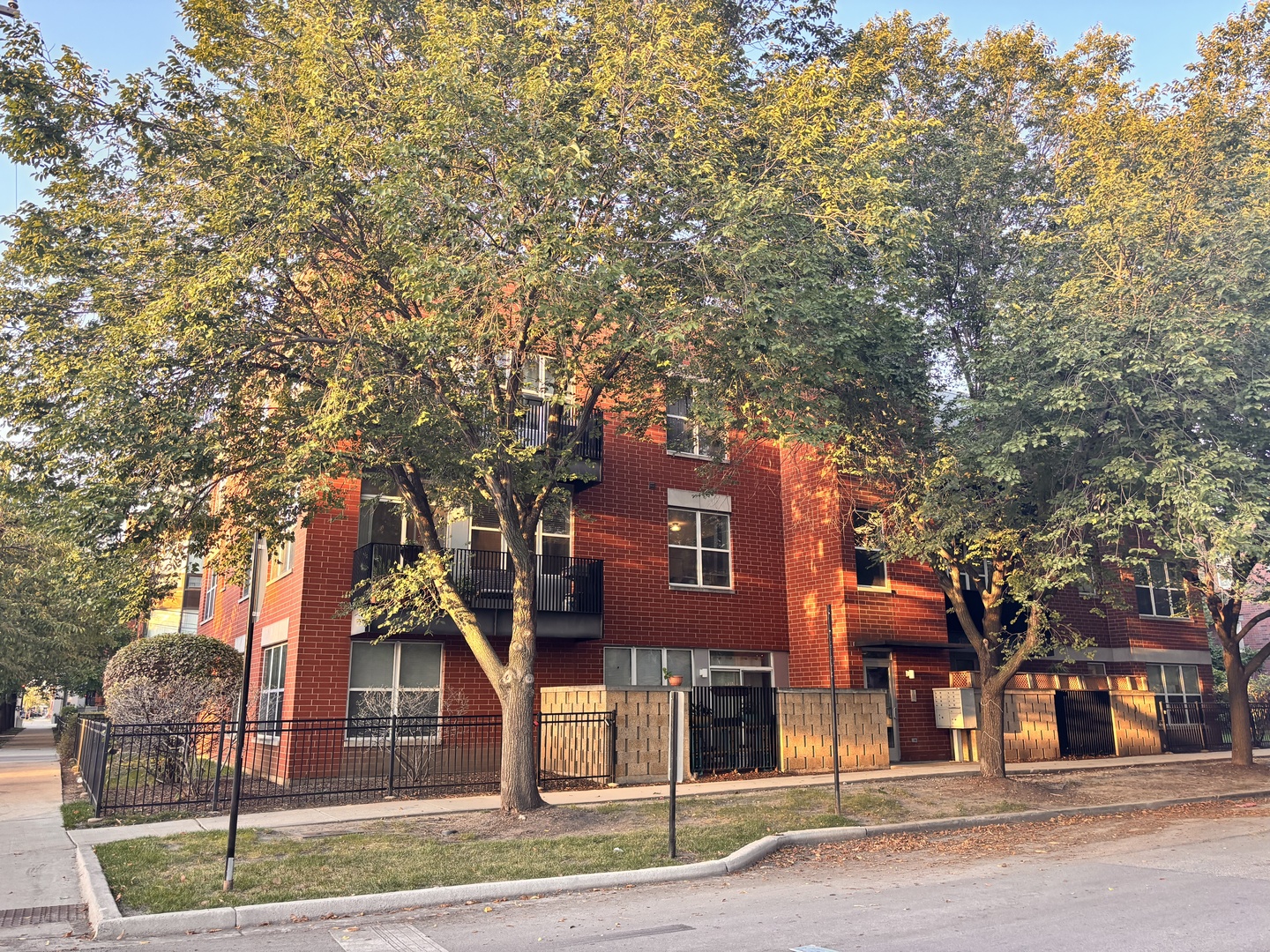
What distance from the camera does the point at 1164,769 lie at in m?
20.9

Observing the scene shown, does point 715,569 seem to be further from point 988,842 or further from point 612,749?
point 988,842

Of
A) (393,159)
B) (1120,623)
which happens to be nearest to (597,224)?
(393,159)

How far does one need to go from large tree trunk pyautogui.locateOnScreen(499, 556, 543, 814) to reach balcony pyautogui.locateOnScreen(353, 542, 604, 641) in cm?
515

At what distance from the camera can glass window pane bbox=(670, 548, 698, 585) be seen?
2319cm

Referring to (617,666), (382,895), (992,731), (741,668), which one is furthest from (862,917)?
(741,668)

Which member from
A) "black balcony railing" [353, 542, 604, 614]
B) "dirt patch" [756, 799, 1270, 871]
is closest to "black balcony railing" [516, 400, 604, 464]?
"black balcony railing" [353, 542, 604, 614]

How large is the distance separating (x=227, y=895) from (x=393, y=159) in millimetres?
8320

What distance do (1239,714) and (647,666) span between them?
48.0ft

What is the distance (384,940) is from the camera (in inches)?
291

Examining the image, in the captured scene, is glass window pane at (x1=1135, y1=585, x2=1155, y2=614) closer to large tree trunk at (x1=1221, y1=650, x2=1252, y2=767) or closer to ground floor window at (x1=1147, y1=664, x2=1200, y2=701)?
ground floor window at (x1=1147, y1=664, x2=1200, y2=701)

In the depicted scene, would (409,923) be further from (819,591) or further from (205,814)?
(819,591)

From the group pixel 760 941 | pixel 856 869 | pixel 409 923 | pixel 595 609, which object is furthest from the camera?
pixel 595 609

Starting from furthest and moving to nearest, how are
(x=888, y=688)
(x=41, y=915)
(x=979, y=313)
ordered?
(x=888, y=688)
(x=979, y=313)
(x=41, y=915)

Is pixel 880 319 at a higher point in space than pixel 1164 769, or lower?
higher
